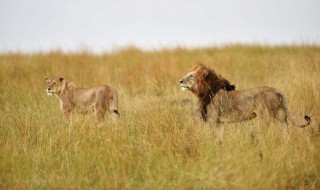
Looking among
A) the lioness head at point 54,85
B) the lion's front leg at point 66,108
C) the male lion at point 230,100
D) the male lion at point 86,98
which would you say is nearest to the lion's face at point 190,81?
the male lion at point 230,100

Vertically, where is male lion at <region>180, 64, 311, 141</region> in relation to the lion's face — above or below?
below

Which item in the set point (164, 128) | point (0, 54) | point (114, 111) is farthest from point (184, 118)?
point (0, 54)

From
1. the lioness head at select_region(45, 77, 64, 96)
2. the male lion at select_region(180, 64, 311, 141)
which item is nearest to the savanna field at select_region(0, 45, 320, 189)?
the male lion at select_region(180, 64, 311, 141)

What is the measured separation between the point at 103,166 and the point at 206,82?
2354mm

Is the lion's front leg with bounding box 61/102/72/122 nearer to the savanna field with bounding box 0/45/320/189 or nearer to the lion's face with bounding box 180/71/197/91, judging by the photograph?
the savanna field with bounding box 0/45/320/189

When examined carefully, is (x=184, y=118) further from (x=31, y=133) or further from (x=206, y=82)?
(x=31, y=133)

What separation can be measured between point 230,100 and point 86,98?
2820 millimetres

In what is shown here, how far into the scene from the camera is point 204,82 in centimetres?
731

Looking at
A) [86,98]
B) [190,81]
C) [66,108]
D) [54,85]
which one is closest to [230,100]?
[190,81]

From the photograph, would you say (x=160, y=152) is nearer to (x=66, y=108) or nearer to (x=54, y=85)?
(x=66, y=108)

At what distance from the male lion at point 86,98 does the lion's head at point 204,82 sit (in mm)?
1392

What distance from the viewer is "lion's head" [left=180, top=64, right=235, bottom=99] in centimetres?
730

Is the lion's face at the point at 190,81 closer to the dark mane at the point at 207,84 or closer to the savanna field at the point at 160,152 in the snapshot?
the dark mane at the point at 207,84

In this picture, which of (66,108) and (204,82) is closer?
(204,82)
